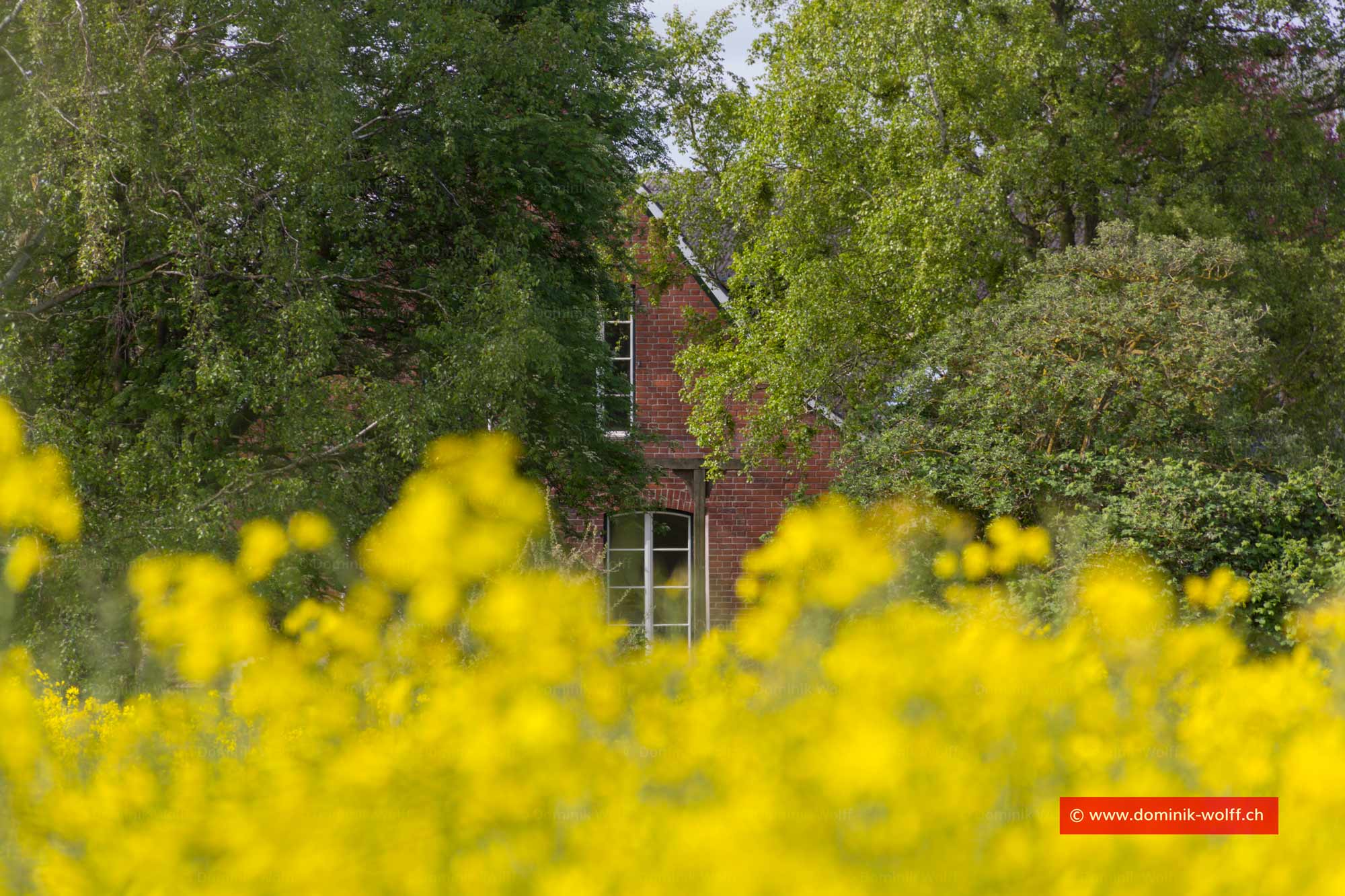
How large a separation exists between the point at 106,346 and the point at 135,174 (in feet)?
7.10

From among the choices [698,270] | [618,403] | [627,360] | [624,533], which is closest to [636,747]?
[618,403]

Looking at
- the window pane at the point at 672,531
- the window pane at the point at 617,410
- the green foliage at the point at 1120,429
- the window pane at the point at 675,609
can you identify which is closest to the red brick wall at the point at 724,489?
the window pane at the point at 672,531

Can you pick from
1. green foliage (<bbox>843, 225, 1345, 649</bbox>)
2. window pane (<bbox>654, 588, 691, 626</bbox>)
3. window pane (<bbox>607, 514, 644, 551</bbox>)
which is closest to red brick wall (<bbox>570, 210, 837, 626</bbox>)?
window pane (<bbox>607, 514, 644, 551</bbox>)

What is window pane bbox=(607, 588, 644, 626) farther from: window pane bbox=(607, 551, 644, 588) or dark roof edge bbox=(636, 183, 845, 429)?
dark roof edge bbox=(636, 183, 845, 429)

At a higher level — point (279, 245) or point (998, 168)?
point (998, 168)

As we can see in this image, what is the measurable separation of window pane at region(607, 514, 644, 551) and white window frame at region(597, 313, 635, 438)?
153 cm

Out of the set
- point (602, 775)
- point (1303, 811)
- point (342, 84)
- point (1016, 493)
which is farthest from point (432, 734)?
point (1016, 493)

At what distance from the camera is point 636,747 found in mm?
2543

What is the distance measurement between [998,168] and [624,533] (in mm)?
6613

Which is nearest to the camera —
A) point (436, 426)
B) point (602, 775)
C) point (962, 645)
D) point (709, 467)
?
point (602, 775)

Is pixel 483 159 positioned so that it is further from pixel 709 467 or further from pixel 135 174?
pixel 709 467

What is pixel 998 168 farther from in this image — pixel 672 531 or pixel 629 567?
pixel 629 567

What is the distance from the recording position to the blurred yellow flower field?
2.15 m

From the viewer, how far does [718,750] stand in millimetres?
2496
